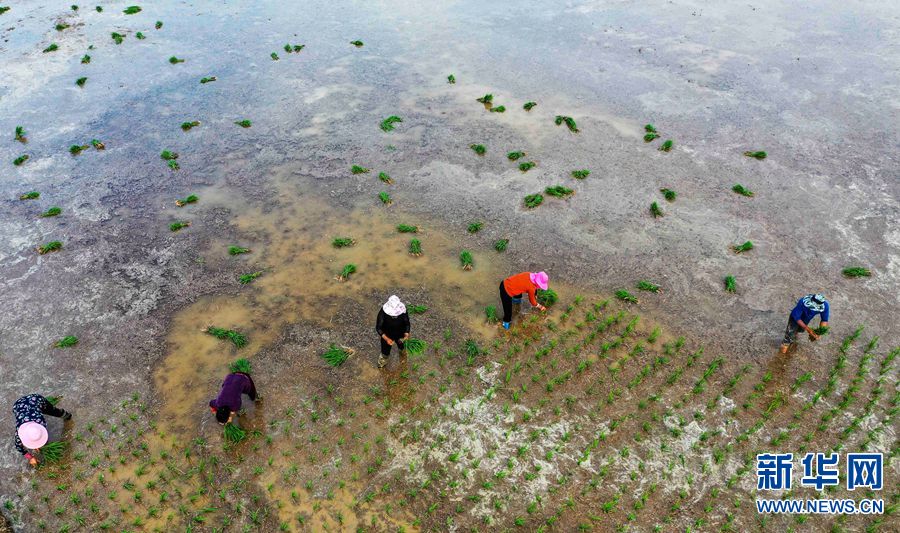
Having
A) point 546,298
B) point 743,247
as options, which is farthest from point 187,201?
point 743,247

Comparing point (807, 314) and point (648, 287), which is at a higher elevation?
point (807, 314)

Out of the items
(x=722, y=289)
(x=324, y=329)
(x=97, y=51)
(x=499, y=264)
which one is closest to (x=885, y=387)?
(x=722, y=289)

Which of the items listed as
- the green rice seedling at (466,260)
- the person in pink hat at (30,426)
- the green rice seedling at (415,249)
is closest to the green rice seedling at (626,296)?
the green rice seedling at (466,260)

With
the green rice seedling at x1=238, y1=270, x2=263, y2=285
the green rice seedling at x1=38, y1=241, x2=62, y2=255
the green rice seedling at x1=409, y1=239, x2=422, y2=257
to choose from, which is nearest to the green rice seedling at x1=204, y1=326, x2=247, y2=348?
the green rice seedling at x1=238, y1=270, x2=263, y2=285

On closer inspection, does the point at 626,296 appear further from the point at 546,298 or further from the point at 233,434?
the point at 233,434

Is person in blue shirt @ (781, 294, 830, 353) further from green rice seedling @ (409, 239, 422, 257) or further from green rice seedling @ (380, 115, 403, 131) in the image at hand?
green rice seedling @ (380, 115, 403, 131)

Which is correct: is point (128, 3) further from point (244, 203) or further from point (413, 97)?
point (244, 203)

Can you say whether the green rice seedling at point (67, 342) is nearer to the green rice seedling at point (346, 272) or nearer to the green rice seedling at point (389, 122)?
the green rice seedling at point (346, 272)
